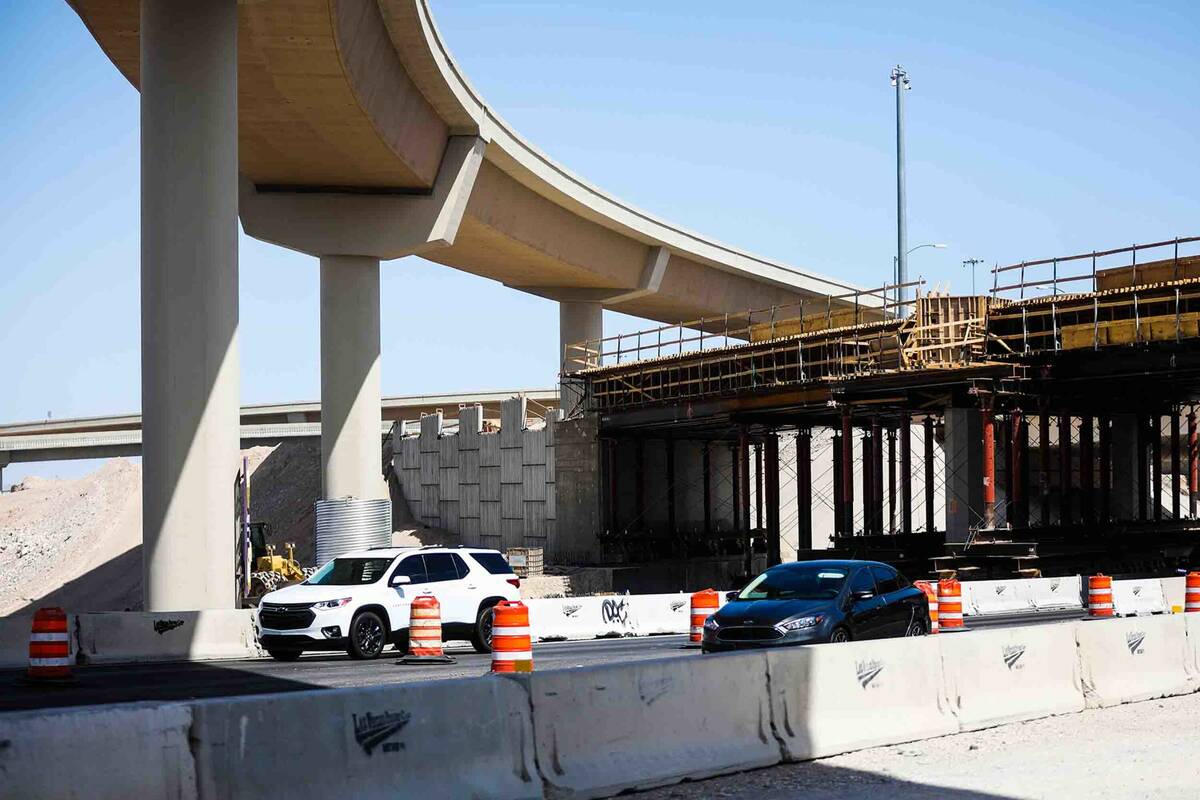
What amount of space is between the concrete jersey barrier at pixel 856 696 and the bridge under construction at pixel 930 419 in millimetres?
26140

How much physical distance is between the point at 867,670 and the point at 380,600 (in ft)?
36.9

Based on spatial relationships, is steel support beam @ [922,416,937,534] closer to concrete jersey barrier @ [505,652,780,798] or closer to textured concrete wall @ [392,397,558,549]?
textured concrete wall @ [392,397,558,549]

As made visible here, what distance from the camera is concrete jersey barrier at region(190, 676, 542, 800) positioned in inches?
351

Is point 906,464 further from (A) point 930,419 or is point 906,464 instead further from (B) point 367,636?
(B) point 367,636

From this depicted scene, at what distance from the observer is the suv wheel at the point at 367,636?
22672mm

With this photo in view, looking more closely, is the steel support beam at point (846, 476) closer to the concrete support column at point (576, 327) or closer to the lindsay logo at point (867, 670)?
the concrete support column at point (576, 327)

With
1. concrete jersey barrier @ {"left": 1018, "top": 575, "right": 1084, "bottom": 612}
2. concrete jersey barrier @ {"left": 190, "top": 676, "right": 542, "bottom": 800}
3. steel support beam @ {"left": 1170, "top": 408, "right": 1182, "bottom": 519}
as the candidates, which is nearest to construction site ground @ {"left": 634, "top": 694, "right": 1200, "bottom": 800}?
concrete jersey barrier @ {"left": 190, "top": 676, "right": 542, "bottom": 800}

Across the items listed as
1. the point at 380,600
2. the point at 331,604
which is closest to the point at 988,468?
the point at 380,600

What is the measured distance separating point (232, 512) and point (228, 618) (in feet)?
10.7

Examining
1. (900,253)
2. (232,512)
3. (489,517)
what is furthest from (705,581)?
(232,512)

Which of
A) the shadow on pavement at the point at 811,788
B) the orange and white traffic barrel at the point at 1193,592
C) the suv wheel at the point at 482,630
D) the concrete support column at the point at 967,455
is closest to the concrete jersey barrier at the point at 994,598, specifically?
the orange and white traffic barrel at the point at 1193,592

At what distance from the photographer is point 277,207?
42.9 meters

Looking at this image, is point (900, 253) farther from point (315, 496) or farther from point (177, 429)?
point (177, 429)

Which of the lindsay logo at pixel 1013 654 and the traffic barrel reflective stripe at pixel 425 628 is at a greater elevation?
the lindsay logo at pixel 1013 654
